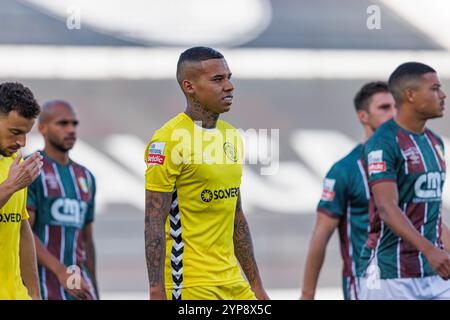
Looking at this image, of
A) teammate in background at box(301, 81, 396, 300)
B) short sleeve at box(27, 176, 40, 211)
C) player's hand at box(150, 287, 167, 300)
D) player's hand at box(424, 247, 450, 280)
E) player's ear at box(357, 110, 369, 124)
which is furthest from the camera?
player's ear at box(357, 110, 369, 124)

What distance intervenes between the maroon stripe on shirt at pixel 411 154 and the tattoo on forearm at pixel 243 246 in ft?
4.49

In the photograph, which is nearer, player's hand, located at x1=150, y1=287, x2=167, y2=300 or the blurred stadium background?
player's hand, located at x1=150, y1=287, x2=167, y2=300

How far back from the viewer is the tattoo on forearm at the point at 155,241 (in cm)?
530

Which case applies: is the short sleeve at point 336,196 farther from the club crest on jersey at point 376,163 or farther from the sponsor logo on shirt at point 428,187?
the sponsor logo on shirt at point 428,187

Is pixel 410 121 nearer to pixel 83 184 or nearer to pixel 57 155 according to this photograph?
pixel 83 184

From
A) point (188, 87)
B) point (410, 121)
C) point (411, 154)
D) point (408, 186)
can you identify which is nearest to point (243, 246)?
point (188, 87)

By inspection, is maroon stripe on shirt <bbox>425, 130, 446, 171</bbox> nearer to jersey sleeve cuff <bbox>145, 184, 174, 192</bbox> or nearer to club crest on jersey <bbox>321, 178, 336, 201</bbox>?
club crest on jersey <bbox>321, 178, 336, 201</bbox>

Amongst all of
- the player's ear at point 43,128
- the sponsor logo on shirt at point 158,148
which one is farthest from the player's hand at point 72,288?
the sponsor logo on shirt at point 158,148

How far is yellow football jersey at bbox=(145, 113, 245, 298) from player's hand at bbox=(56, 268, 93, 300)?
2003mm

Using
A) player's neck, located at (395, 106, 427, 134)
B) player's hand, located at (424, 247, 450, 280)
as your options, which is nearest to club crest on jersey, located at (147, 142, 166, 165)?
player's hand, located at (424, 247, 450, 280)

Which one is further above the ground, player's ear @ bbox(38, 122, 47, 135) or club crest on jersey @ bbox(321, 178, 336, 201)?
player's ear @ bbox(38, 122, 47, 135)

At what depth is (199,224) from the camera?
5.60 meters

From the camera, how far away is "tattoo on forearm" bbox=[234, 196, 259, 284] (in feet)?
19.4
